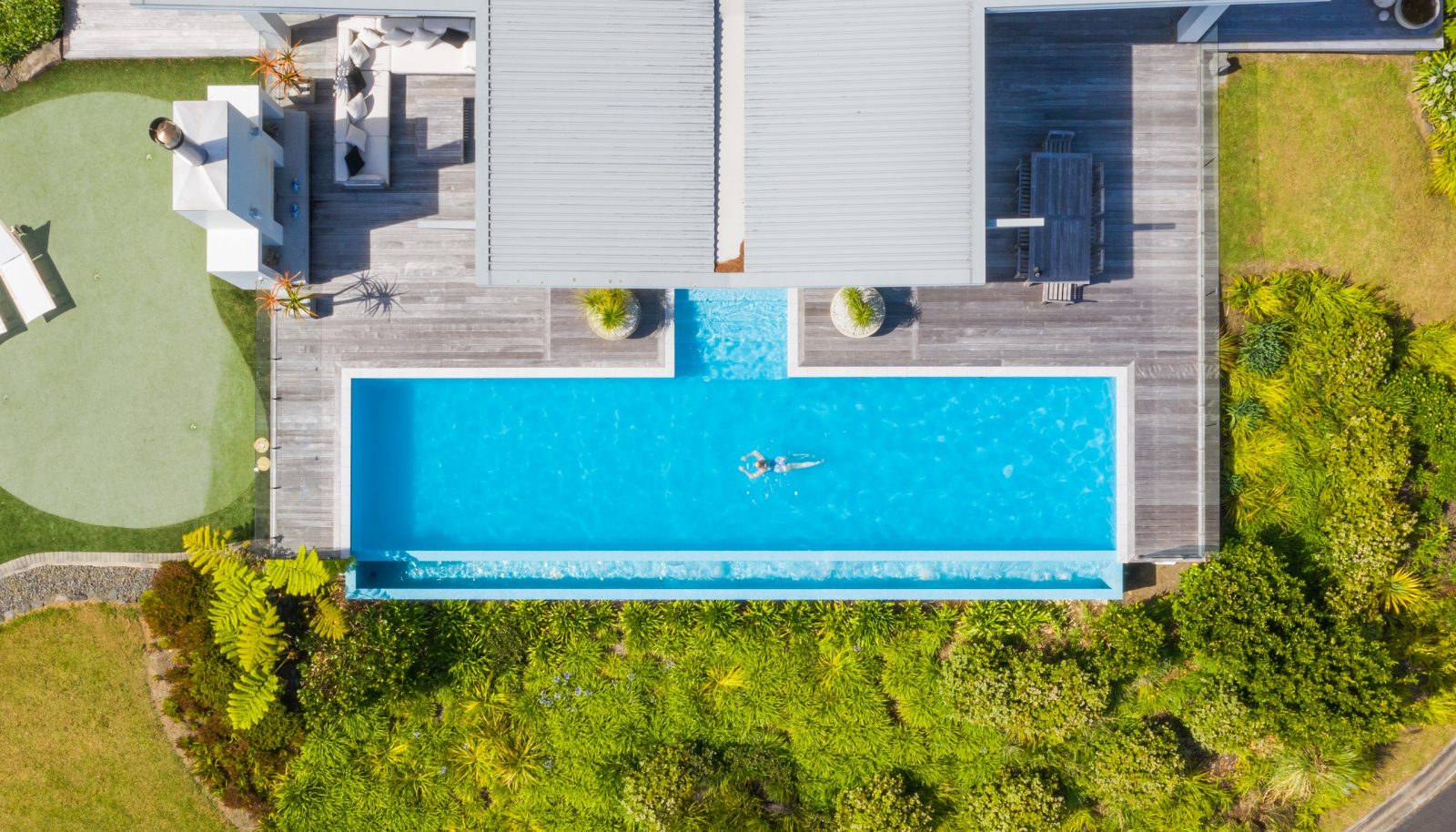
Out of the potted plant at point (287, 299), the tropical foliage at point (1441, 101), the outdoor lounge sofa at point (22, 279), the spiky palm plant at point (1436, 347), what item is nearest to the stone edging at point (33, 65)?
the outdoor lounge sofa at point (22, 279)

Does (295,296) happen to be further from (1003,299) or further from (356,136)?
(1003,299)

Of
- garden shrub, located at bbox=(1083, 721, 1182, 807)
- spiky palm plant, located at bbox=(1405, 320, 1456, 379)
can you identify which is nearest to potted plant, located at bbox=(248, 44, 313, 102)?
garden shrub, located at bbox=(1083, 721, 1182, 807)

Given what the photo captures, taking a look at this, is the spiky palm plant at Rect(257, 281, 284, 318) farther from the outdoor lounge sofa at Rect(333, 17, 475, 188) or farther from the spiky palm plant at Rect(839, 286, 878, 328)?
the spiky palm plant at Rect(839, 286, 878, 328)

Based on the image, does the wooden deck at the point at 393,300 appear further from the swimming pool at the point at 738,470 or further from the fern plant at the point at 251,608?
the fern plant at the point at 251,608

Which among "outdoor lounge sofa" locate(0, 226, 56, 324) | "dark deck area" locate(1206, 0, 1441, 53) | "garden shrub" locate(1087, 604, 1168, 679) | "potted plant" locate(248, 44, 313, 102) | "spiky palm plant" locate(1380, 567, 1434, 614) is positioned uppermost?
"dark deck area" locate(1206, 0, 1441, 53)

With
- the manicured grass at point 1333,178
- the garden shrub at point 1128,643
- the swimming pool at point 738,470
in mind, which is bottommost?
the garden shrub at point 1128,643

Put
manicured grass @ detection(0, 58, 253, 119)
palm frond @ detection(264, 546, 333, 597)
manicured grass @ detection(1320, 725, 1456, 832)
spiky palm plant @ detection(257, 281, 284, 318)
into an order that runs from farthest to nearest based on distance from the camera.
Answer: manicured grass @ detection(1320, 725, 1456, 832)
manicured grass @ detection(0, 58, 253, 119)
spiky palm plant @ detection(257, 281, 284, 318)
palm frond @ detection(264, 546, 333, 597)
